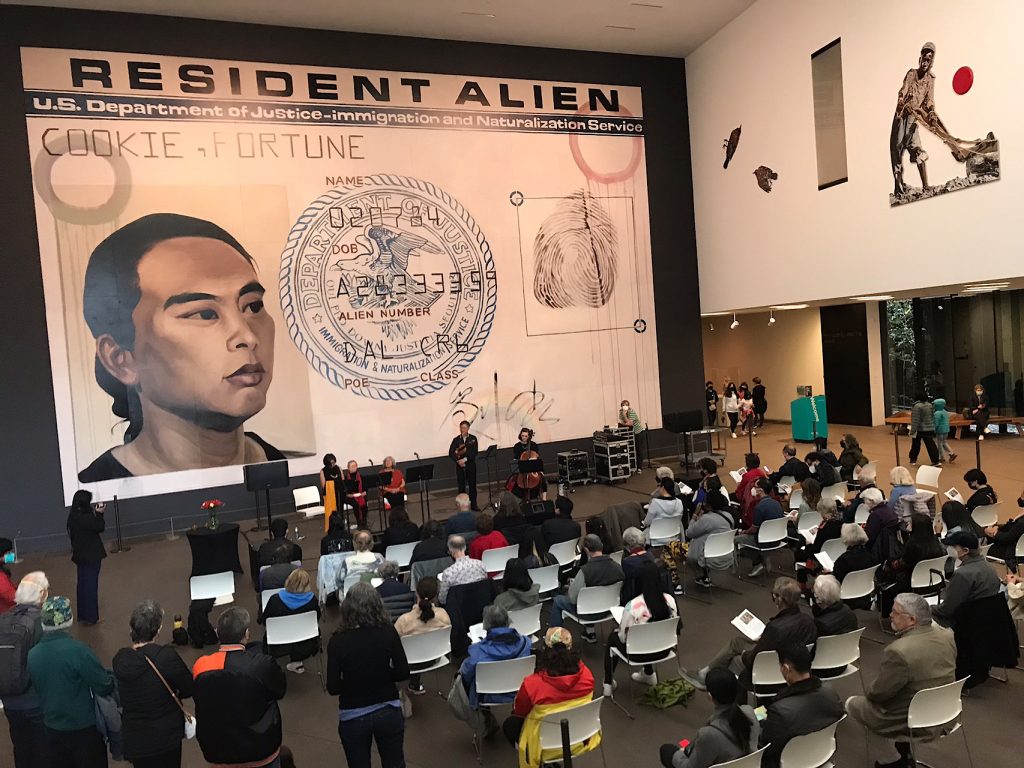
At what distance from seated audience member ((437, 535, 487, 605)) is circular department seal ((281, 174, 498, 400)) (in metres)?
7.54

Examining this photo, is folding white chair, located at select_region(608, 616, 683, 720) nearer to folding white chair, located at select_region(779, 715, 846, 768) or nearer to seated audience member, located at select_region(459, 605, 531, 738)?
seated audience member, located at select_region(459, 605, 531, 738)

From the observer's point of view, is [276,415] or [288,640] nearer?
[288,640]

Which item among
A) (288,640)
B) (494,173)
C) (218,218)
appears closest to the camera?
(288,640)

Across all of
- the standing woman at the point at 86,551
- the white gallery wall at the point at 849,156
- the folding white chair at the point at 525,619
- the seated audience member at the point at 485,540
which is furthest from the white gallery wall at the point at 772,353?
the standing woman at the point at 86,551

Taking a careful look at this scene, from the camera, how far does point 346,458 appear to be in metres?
13.3

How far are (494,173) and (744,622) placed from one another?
11.3 metres

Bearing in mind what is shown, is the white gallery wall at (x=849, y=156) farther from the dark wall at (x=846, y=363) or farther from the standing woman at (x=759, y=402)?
the standing woman at (x=759, y=402)

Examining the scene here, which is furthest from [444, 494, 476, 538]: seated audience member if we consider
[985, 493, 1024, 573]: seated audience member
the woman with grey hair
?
[985, 493, 1024, 573]: seated audience member

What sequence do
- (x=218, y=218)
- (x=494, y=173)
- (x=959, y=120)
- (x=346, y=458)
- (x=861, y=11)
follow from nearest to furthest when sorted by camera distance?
(x=959, y=120) < (x=861, y=11) < (x=218, y=218) < (x=346, y=458) < (x=494, y=173)

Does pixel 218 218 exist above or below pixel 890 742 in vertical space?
above

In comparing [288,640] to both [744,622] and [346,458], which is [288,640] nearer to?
[744,622]

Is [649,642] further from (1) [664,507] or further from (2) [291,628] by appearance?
(1) [664,507]

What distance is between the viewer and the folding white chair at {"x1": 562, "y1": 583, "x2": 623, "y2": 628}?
19.8 feet

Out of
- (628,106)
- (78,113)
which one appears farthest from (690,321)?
(78,113)
